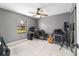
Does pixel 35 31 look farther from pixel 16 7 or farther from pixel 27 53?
pixel 16 7

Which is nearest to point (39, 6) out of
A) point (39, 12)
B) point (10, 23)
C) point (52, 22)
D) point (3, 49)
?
point (39, 12)

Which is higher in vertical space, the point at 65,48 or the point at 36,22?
the point at 36,22

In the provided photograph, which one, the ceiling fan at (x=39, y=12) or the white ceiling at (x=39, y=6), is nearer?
the white ceiling at (x=39, y=6)

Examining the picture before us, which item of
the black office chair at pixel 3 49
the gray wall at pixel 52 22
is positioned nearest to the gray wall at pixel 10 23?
the black office chair at pixel 3 49

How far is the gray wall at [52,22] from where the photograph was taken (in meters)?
2.16

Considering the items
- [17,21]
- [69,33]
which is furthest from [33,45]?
[69,33]

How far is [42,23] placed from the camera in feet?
7.60

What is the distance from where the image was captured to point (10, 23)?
2.18m

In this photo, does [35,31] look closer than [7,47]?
No

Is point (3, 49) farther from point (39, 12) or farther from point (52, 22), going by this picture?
point (52, 22)

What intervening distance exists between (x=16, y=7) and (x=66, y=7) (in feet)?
3.94

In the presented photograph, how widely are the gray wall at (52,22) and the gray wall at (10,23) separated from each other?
0.24 metres

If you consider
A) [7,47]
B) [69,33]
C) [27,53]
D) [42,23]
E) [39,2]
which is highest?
[39,2]

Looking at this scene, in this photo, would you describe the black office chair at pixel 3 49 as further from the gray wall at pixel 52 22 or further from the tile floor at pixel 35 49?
the gray wall at pixel 52 22
